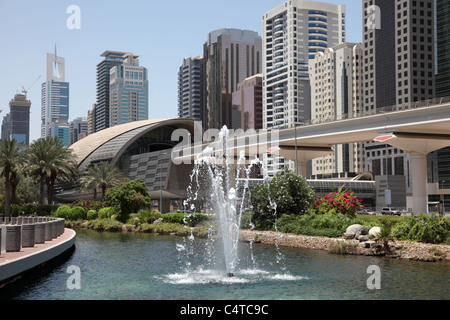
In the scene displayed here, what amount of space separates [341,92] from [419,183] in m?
105

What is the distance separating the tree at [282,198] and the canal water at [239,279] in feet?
30.9

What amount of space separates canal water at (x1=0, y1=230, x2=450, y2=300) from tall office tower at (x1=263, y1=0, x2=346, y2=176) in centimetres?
13460

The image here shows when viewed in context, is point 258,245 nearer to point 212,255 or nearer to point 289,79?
point 212,255

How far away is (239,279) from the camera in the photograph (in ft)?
63.7

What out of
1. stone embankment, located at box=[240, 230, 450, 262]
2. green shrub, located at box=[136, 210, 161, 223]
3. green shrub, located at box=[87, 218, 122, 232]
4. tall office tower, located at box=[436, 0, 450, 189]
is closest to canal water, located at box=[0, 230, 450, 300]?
stone embankment, located at box=[240, 230, 450, 262]

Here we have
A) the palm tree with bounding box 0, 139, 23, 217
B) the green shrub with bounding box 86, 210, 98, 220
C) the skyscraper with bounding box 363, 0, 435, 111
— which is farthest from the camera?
the skyscraper with bounding box 363, 0, 435, 111

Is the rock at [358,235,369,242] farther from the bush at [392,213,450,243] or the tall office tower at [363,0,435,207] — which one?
the tall office tower at [363,0,435,207]

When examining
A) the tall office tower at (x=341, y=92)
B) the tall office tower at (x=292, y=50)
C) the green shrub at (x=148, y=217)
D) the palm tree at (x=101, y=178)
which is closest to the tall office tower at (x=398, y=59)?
the tall office tower at (x=341, y=92)

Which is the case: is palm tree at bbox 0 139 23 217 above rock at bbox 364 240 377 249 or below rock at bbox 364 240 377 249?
above

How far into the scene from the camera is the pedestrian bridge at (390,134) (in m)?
47.2

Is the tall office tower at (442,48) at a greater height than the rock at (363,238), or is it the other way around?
the tall office tower at (442,48)

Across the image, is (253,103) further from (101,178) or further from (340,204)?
(340,204)

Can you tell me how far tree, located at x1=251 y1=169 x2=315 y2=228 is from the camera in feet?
124

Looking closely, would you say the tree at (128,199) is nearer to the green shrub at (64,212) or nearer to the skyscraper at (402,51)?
the green shrub at (64,212)
